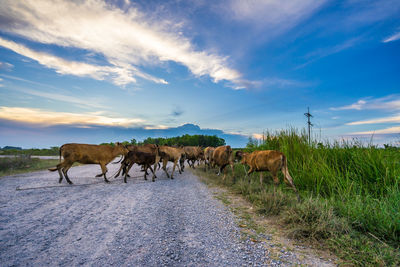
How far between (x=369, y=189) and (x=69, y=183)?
12.3 meters

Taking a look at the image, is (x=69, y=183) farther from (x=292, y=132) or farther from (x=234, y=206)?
(x=292, y=132)

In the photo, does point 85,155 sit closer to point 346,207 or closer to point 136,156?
point 136,156

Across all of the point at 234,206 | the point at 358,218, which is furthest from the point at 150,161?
the point at 358,218

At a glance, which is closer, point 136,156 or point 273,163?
point 273,163

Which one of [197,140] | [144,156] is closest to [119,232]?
[144,156]

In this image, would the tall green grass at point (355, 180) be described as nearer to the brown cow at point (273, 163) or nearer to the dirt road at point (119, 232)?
the brown cow at point (273, 163)

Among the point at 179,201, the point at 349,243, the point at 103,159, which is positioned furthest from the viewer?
the point at 103,159

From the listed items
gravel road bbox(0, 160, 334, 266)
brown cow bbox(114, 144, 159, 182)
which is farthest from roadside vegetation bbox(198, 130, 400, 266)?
brown cow bbox(114, 144, 159, 182)

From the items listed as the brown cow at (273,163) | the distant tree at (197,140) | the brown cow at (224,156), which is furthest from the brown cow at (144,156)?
the distant tree at (197,140)

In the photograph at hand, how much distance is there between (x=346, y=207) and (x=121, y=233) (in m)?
5.25

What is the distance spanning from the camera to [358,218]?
3.89 meters

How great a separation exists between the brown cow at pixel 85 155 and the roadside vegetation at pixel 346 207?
6754 millimetres

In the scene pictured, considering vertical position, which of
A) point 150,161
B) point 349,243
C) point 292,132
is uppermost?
point 292,132

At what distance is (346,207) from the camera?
14.4 ft
